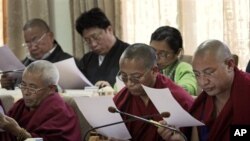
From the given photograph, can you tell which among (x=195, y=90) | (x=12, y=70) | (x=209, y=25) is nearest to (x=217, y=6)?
(x=209, y=25)

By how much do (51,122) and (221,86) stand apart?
0.80m

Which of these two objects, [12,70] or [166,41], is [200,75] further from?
[12,70]

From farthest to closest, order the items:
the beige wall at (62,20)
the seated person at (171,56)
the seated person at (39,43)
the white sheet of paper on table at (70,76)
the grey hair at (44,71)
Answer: the beige wall at (62,20)
the seated person at (39,43)
the white sheet of paper on table at (70,76)
the seated person at (171,56)
the grey hair at (44,71)

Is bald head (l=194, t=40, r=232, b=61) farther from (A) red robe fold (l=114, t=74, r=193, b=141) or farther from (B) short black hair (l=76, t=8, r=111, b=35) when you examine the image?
(B) short black hair (l=76, t=8, r=111, b=35)

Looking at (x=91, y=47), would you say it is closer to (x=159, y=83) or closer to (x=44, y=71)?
(x=44, y=71)

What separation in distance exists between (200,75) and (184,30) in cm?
229

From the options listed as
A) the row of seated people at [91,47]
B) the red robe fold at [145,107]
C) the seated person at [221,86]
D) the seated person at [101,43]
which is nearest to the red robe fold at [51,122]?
the red robe fold at [145,107]

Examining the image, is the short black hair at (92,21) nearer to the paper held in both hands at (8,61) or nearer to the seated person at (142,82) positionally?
the paper held in both hands at (8,61)

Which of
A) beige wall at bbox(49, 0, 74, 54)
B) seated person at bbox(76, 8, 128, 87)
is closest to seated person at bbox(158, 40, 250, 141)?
seated person at bbox(76, 8, 128, 87)

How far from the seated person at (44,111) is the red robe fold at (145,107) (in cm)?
25

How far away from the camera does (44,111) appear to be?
2711 millimetres

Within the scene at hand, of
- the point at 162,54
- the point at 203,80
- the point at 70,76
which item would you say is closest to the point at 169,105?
the point at 203,80

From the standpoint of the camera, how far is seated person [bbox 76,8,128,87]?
396 cm

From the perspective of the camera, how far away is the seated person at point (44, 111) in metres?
2.66
